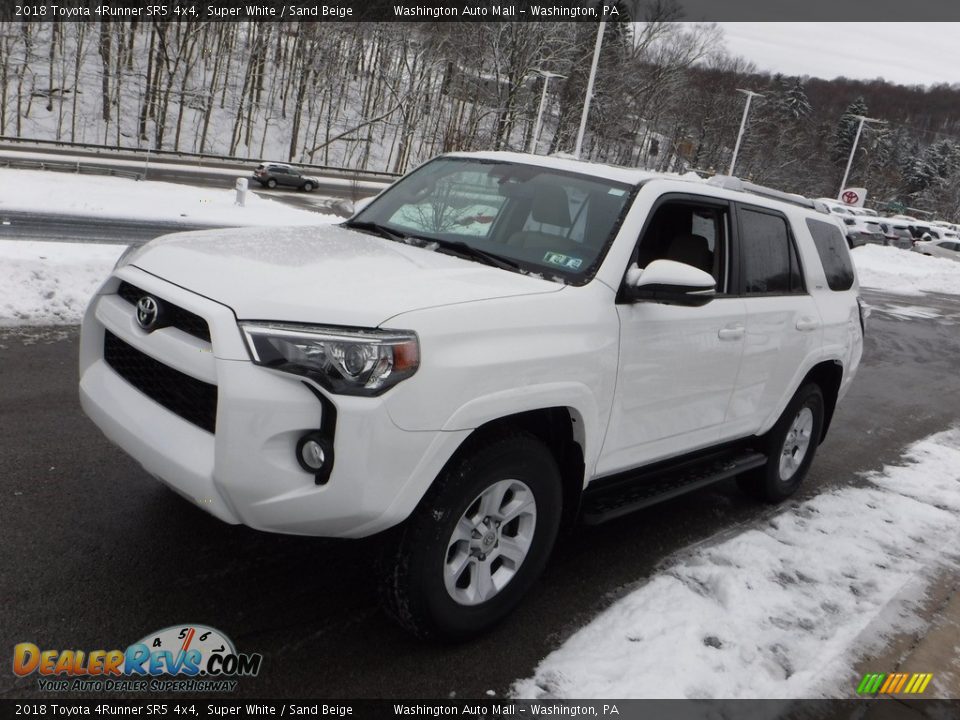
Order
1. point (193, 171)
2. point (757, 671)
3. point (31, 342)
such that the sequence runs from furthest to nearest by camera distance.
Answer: point (193, 171), point (31, 342), point (757, 671)

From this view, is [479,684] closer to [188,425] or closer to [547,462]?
[547,462]

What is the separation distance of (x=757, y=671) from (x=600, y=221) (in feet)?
6.88

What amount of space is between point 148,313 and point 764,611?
313 cm

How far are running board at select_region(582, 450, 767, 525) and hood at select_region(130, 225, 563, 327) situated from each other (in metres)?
1.06

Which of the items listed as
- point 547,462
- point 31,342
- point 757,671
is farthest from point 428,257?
point 31,342

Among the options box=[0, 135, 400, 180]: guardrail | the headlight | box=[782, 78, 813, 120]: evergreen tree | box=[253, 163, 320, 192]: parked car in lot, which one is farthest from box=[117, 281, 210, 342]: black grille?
box=[782, 78, 813, 120]: evergreen tree

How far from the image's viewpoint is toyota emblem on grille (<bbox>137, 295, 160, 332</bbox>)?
300 cm

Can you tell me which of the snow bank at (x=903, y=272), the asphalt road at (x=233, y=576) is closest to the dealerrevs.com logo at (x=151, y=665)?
the asphalt road at (x=233, y=576)

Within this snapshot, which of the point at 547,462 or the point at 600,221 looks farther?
the point at 600,221

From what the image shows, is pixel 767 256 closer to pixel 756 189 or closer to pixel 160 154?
pixel 756 189

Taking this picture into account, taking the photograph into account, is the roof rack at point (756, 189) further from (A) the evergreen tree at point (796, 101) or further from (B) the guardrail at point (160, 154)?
(A) the evergreen tree at point (796, 101)

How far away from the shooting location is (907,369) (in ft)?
39.2

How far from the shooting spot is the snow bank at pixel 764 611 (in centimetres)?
328

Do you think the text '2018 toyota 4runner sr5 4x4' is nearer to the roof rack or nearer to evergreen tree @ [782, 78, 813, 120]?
the roof rack
